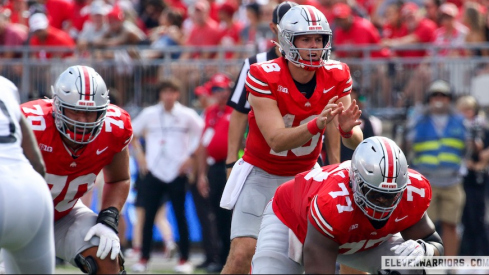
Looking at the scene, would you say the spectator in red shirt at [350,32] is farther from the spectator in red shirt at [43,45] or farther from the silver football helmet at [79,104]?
the silver football helmet at [79,104]

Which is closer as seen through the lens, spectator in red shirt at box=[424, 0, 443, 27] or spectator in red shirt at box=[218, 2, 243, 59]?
spectator in red shirt at box=[218, 2, 243, 59]

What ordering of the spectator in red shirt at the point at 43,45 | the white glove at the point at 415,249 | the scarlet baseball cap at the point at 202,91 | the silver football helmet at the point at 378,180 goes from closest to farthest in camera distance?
the silver football helmet at the point at 378,180 → the white glove at the point at 415,249 → the scarlet baseball cap at the point at 202,91 → the spectator in red shirt at the point at 43,45

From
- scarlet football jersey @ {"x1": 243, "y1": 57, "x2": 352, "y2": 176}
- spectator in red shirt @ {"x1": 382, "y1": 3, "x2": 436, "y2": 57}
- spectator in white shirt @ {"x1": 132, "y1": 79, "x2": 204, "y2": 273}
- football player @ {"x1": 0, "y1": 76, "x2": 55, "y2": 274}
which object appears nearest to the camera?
football player @ {"x1": 0, "y1": 76, "x2": 55, "y2": 274}

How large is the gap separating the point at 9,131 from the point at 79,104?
0.80 metres

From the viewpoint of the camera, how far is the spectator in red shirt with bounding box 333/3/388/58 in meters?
11.3

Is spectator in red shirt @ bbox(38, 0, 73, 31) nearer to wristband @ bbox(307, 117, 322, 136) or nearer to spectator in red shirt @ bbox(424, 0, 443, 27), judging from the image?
spectator in red shirt @ bbox(424, 0, 443, 27)

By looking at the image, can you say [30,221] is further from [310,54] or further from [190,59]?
[190,59]

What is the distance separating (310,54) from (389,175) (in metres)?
1.21

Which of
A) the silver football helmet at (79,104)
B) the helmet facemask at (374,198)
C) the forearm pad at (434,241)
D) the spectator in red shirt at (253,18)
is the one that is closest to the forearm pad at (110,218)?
the silver football helmet at (79,104)

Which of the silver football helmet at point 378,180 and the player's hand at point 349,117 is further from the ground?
the player's hand at point 349,117

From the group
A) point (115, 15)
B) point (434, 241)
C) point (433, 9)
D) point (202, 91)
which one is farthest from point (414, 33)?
point (434, 241)

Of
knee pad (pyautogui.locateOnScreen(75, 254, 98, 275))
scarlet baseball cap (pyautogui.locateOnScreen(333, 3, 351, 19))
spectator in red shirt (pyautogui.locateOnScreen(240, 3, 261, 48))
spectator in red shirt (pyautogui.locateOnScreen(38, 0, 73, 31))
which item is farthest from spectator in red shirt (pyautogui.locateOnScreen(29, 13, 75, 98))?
knee pad (pyautogui.locateOnScreen(75, 254, 98, 275))

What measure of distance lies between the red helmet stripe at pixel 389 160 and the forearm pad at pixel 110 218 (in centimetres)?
184

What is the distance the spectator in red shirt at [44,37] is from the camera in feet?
39.5
